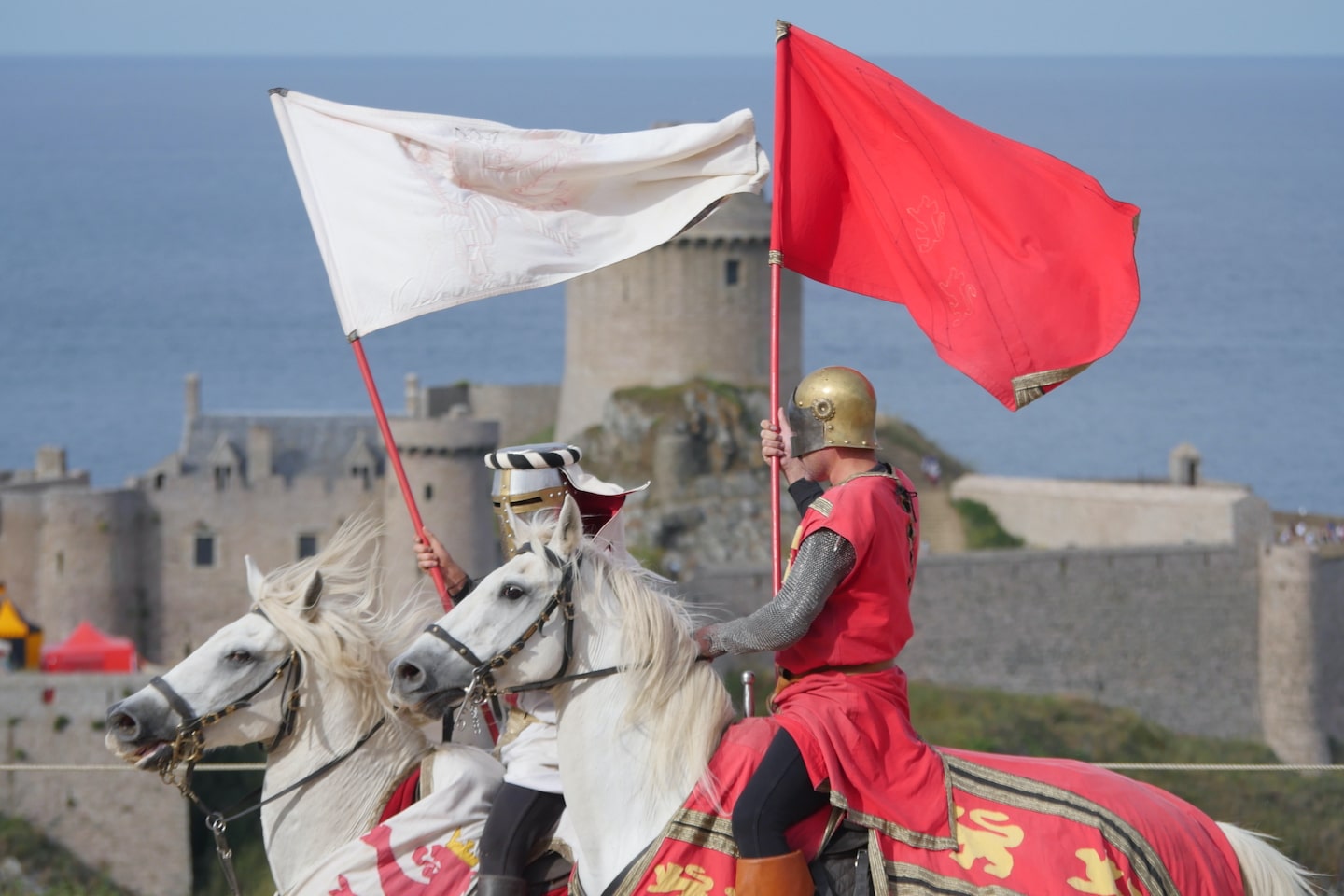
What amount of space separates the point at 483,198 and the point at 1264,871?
383 centimetres

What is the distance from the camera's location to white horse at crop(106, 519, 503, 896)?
8.34 metres

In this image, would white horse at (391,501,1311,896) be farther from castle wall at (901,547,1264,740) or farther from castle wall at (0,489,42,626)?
castle wall at (0,489,42,626)

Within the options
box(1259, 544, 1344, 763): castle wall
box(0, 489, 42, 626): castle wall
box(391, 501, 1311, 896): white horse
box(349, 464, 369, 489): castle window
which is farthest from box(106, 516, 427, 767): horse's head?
box(1259, 544, 1344, 763): castle wall

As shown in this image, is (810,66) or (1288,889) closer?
(1288,889)

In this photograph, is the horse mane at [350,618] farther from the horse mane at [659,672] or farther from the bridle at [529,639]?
the horse mane at [659,672]

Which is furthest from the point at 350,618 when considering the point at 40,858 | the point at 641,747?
the point at 40,858

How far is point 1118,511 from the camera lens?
1773 inches

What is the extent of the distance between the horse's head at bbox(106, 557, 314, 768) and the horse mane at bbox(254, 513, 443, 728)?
5cm

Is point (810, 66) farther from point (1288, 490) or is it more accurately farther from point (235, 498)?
point (1288, 490)

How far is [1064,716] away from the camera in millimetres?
40719

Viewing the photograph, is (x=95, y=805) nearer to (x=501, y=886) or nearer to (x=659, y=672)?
(x=501, y=886)

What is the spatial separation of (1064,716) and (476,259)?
107ft

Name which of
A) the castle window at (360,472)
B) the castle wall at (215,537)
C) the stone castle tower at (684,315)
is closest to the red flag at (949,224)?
the castle wall at (215,537)

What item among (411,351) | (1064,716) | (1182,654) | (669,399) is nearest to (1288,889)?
(1064,716)
